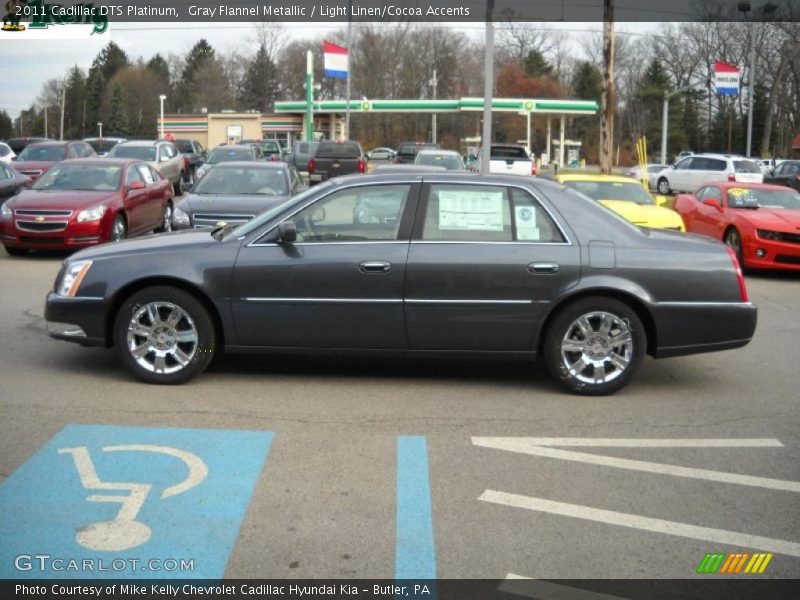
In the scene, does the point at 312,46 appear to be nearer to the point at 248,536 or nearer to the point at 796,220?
the point at 796,220

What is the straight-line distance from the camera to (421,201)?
7.14 m

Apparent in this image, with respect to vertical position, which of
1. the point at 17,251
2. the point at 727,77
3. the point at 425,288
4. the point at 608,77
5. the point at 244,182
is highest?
the point at 727,77

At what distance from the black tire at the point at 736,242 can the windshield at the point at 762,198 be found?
55cm

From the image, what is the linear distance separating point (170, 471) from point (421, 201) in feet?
9.53

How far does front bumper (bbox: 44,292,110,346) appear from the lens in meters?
7.12

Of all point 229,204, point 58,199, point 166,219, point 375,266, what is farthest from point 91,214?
point 375,266

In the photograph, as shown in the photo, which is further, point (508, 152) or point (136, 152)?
point (508, 152)

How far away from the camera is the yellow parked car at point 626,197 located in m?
14.0

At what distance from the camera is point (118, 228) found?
591 inches

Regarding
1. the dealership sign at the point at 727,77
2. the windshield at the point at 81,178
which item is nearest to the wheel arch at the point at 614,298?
the windshield at the point at 81,178

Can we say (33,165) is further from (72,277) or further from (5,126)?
(5,126)

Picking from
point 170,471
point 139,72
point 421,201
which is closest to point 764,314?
point 421,201

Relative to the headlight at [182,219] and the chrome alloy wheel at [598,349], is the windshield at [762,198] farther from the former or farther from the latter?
the chrome alloy wheel at [598,349]

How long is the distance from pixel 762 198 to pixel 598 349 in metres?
9.69
